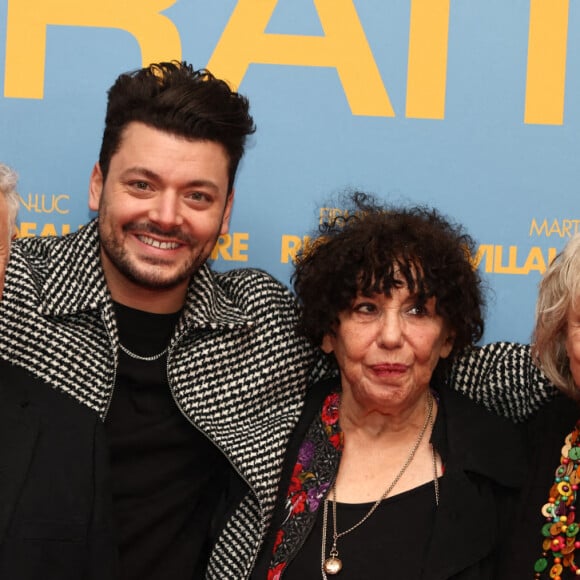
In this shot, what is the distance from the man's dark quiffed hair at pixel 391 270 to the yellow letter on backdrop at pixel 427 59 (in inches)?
18.0

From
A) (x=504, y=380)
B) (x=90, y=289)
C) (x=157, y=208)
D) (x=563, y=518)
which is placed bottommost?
(x=563, y=518)

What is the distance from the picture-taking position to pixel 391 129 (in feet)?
8.17

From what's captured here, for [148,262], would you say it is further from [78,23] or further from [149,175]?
Result: [78,23]

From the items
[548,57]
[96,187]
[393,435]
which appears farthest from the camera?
[548,57]

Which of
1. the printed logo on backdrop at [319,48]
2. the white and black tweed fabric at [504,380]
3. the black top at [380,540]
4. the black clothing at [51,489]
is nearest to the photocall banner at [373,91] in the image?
the printed logo on backdrop at [319,48]

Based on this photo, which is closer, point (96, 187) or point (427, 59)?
point (96, 187)

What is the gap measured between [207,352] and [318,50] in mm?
898

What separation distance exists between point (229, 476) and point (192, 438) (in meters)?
0.15

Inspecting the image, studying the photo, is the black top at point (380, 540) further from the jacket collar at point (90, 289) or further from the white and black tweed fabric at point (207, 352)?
the jacket collar at point (90, 289)

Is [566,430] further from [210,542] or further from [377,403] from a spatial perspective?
[210,542]

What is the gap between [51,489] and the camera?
1.77 metres

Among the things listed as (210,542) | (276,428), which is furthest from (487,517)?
(210,542)

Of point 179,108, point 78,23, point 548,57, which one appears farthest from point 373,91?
point 78,23

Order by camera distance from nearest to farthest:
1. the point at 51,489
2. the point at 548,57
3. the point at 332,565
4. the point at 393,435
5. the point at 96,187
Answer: the point at 51,489 → the point at 332,565 → the point at 393,435 → the point at 96,187 → the point at 548,57
